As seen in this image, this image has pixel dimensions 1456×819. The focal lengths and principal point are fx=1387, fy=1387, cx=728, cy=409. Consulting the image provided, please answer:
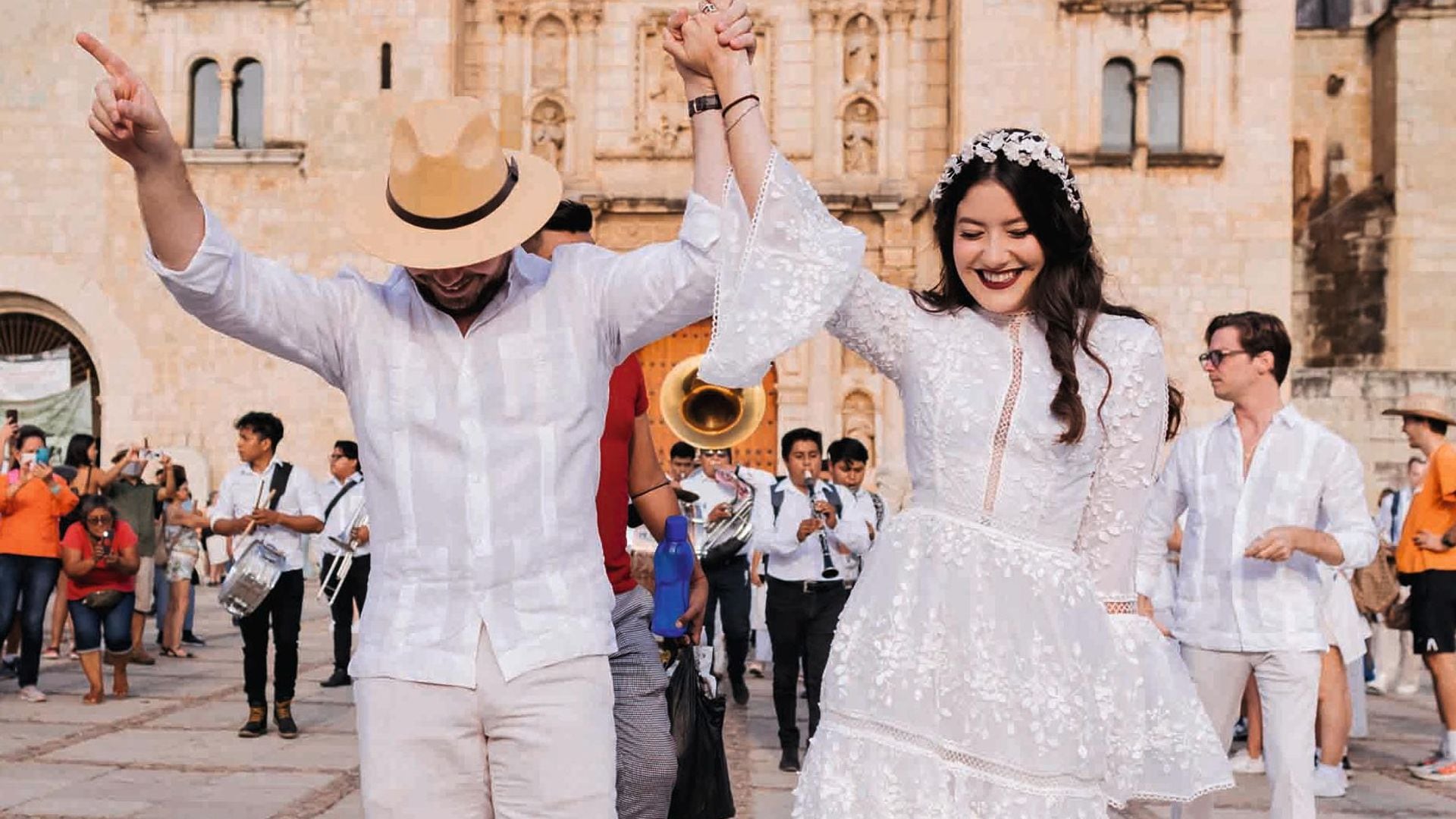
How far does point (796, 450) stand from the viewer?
923 cm

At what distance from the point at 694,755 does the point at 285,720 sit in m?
5.43

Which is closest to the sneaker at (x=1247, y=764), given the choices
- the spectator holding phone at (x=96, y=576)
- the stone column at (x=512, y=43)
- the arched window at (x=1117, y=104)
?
the spectator holding phone at (x=96, y=576)

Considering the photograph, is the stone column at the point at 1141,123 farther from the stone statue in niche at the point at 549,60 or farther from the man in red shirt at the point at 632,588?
the man in red shirt at the point at 632,588

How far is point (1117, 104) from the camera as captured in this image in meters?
20.1

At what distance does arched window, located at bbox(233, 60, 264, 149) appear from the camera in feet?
68.3

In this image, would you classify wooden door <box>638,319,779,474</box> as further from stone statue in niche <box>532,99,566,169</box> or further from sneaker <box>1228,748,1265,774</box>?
sneaker <box>1228,748,1265,774</box>

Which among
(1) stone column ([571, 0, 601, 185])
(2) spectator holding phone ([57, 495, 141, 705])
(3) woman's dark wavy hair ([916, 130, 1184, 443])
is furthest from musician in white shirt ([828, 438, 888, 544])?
(1) stone column ([571, 0, 601, 185])

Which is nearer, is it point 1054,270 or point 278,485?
point 1054,270

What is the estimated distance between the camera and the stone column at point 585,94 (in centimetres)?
2075

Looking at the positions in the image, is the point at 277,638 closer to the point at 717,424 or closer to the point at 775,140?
the point at 717,424

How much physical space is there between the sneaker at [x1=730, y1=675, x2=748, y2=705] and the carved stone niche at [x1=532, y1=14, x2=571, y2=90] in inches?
506

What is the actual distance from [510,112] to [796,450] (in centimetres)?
1074

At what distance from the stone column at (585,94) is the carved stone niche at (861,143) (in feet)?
12.3

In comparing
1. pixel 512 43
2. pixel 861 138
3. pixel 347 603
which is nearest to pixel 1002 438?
pixel 347 603
